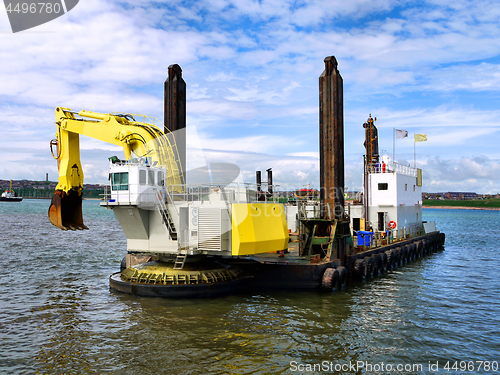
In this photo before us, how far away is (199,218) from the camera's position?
1767 cm

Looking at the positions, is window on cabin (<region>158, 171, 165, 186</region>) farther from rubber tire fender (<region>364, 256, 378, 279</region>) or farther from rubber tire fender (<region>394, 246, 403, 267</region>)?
rubber tire fender (<region>394, 246, 403, 267</region>)

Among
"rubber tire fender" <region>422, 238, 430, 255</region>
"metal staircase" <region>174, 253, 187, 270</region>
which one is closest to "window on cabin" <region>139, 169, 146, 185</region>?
"metal staircase" <region>174, 253, 187, 270</region>

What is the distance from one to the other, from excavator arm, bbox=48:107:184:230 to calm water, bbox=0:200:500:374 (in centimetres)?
440

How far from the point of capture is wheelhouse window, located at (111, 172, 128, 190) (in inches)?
714

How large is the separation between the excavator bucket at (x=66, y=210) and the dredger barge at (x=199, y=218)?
0.06 metres

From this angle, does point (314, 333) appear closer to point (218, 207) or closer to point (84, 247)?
point (218, 207)

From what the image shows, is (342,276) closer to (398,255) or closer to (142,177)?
(398,255)

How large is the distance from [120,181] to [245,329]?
942 cm

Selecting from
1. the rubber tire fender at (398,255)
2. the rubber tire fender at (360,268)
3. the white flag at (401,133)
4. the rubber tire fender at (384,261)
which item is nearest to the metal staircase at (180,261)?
the rubber tire fender at (360,268)

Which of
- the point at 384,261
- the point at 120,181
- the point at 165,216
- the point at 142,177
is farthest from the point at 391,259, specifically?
the point at 120,181

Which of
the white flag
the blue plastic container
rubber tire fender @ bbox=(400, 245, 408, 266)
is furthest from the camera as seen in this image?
the white flag

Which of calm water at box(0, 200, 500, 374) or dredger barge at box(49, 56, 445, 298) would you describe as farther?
dredger barge at box(49, 56, 445, 298)

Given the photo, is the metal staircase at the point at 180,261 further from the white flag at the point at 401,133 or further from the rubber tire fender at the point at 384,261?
the white flag at the point at 401,133

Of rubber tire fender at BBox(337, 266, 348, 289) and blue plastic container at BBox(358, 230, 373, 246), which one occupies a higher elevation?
blue plastic container at BBox(358, 230, 373, 246)
